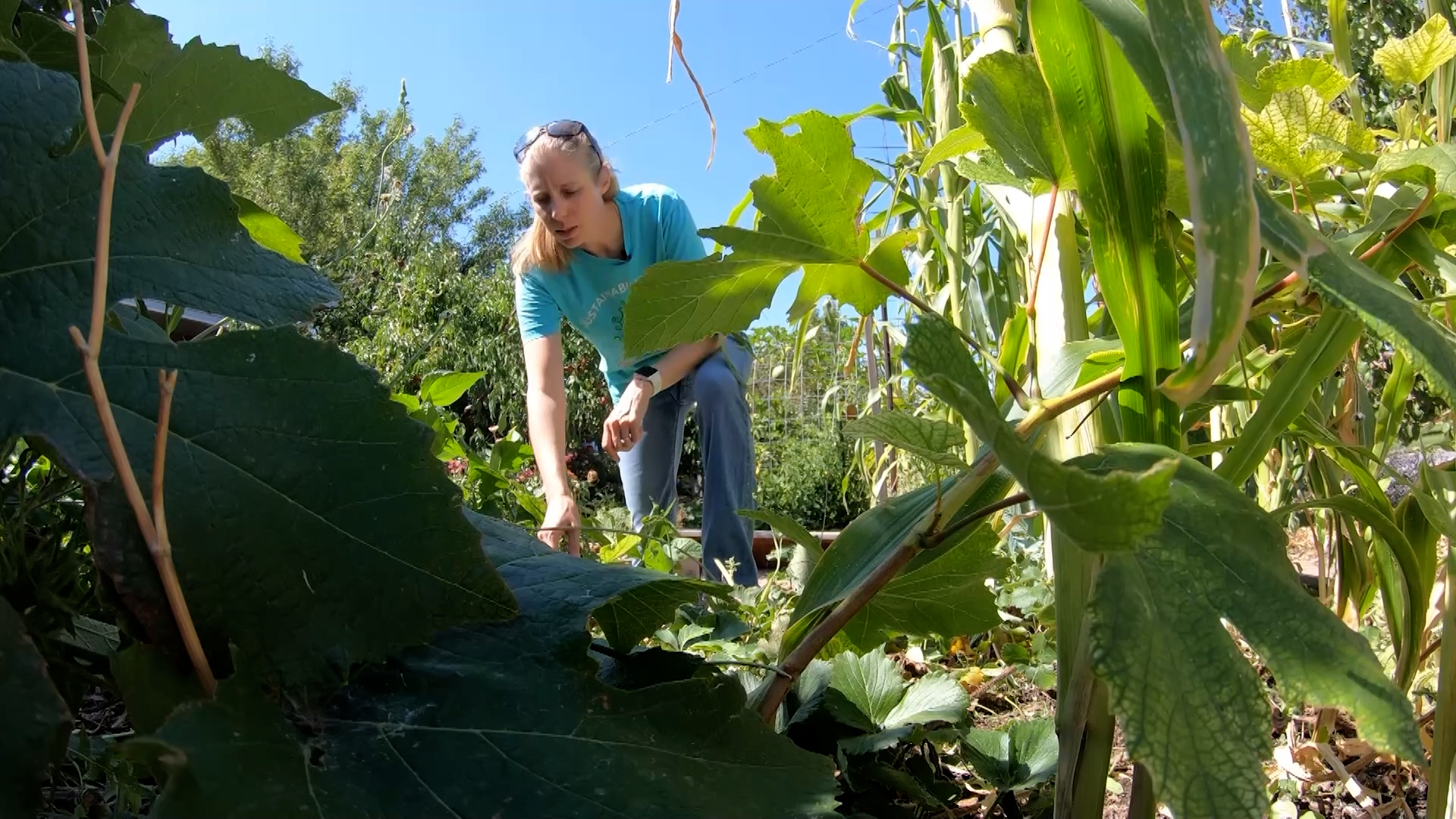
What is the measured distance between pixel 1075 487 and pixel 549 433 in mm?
1803

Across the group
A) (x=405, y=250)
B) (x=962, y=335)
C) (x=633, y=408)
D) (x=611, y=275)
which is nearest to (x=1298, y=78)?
(x=962, y=335)

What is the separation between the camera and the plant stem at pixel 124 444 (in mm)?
254

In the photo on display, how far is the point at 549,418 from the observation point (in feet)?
6.55

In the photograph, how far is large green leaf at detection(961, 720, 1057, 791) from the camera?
58cm

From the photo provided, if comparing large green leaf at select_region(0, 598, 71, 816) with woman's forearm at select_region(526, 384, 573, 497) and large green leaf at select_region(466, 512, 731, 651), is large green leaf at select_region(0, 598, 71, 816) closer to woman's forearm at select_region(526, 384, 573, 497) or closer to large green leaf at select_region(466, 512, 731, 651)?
large green leaf at select_region(466, 512, 731, 651)

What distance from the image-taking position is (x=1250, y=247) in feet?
0.77

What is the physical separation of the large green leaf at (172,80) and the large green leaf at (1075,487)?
34cm

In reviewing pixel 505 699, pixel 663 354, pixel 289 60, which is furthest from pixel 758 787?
pixel 289 60

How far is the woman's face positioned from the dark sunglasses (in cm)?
6

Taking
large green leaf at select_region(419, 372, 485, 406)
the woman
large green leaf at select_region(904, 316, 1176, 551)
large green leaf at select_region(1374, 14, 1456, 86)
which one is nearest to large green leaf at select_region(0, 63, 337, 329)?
large green leaf at select_region(904, 316, 1176, 551)

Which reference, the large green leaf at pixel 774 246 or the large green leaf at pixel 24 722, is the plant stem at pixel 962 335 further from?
the large green leaf at pixel 24 722

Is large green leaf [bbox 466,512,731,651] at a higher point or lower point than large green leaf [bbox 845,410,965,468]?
lower

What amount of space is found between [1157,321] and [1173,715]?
202 mm

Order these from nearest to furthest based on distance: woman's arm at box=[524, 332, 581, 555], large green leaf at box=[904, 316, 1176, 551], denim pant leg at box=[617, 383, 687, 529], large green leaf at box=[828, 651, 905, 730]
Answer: large green leaf at box=[904, 316, 1176, 551], large green leaf at box=[828, 651, 905, 730], woman's arm at box=[524, 332, 581, 555], denim pant leg at box=[617, 383, 687, 529]
